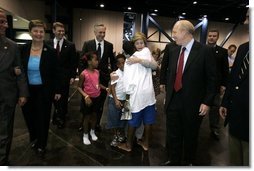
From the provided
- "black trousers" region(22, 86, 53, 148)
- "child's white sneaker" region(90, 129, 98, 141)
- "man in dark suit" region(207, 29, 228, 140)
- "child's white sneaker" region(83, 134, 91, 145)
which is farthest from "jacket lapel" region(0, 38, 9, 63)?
"man in dark suit" region(207, 29, 228, 140)

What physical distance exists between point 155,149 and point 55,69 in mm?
1561

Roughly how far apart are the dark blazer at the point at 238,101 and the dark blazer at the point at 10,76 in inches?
71.4

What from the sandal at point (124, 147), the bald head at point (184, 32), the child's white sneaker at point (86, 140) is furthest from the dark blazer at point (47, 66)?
the bald head at point (184, 32)

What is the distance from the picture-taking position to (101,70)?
11.3ft

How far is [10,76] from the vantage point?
2.26 metres

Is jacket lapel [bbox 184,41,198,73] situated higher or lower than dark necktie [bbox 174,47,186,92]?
higher

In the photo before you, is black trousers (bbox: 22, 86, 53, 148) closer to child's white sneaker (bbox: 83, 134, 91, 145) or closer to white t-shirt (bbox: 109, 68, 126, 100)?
child's white sneaker (bbox: 83, 134, 91, 145)

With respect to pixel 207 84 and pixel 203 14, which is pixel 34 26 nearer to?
pixel 207 84

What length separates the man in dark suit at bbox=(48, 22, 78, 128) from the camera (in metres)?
3.53

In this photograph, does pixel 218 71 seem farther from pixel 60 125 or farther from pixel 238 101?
pixel 60 125

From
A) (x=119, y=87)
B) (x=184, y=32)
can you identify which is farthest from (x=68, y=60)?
(x=184, y=32)

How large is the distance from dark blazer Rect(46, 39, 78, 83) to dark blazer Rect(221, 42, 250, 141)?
245 cm

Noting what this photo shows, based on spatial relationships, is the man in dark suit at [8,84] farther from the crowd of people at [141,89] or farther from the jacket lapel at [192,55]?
the jacket lapel at [192,55]

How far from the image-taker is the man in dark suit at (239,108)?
163cm
